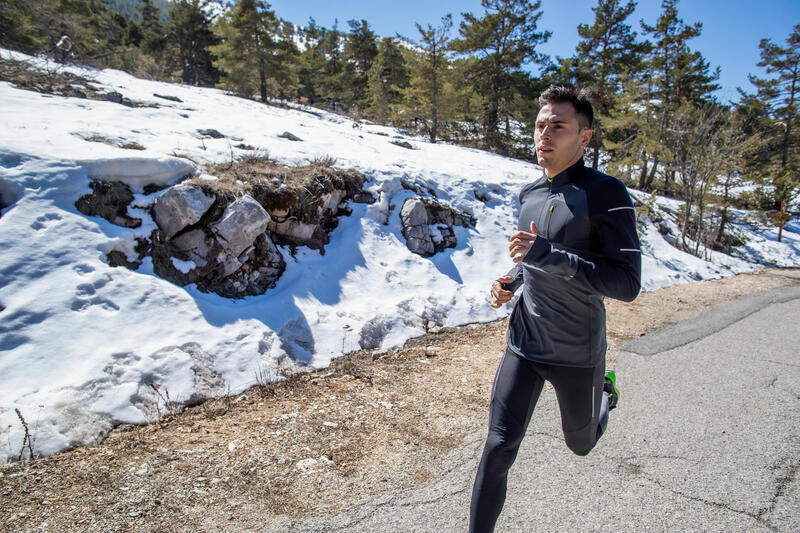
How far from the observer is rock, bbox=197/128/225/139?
8.52 meters

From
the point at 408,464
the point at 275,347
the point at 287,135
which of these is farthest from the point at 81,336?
the point at 287,135

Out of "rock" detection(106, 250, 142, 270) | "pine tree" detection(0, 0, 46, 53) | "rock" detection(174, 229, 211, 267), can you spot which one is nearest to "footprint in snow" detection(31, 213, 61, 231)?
"rock" detection(106, 250, 142, 270)

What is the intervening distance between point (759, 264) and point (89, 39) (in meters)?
33.5

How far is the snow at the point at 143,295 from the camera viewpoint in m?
3.21

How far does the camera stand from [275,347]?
171 inches

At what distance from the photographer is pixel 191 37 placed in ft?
99.2

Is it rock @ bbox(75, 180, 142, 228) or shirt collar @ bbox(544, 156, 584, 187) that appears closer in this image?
shirt collar @ bbox(544, 156, 584, 187)

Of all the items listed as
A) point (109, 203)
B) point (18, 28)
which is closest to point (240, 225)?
point (109, 203)

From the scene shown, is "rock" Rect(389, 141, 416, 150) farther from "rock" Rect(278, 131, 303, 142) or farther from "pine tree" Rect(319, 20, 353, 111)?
"pine tree" Rect(319, 20, 353, 111)

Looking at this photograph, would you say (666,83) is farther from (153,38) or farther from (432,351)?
(153,38)

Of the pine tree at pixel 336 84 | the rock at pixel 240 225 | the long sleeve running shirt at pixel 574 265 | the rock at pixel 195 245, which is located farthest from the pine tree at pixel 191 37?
the long sleeve running shirt at pixel 574 265

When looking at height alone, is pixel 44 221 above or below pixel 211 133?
below

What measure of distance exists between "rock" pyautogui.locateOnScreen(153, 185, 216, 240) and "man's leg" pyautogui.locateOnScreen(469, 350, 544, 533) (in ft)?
15.4

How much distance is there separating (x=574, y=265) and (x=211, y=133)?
9248mm
